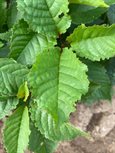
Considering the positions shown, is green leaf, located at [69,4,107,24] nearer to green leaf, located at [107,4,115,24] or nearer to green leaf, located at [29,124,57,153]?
green leaf, located at [107,4,115,24]

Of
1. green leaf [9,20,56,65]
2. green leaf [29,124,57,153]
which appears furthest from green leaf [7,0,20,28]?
green leaf [29,124,57,153]

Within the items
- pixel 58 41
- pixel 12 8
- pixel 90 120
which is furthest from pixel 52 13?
pixel 90 120

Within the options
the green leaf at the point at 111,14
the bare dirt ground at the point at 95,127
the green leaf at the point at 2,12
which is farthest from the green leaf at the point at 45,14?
the bare dirt ground at the point at 95,127

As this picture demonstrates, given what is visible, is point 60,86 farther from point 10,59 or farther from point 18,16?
point 18,16

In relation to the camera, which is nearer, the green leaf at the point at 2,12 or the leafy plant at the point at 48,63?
the leafy plant at the point at 48,63

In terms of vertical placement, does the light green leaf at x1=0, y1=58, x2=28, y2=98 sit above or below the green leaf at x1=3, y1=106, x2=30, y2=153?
above

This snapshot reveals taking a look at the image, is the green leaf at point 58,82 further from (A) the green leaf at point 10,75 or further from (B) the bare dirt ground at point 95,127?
(B) the bare dirt ground at point 95,127
